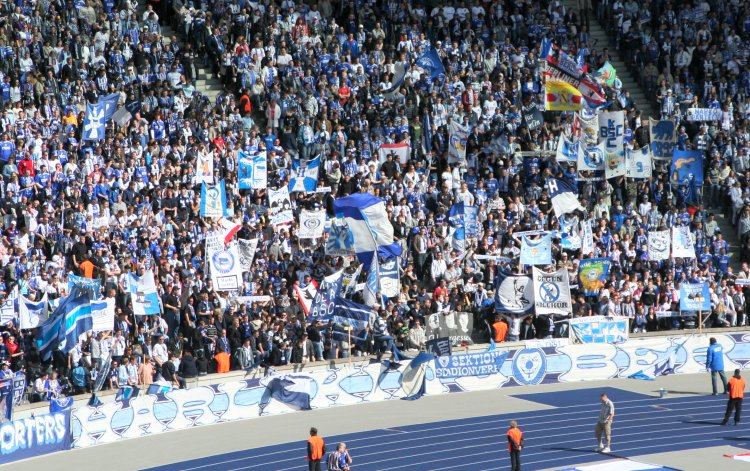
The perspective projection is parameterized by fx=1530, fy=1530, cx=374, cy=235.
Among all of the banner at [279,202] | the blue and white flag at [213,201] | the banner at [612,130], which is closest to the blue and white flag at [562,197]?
the banner at [612,130]

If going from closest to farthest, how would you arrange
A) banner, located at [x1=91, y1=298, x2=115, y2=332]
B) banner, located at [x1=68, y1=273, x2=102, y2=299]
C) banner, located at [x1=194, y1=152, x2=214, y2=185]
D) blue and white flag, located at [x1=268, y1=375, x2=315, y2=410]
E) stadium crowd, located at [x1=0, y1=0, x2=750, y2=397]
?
banner, located at [x1=91, y1=298, x2=115, y2=332] → banner, located at [x1=68, y1=273, x2=102, y2=299] → blue and white flag, located at [x1=268, y1=375, x2=315, y2=410] → stadium crowd, located at [x1=0, y1=0, x2=750, y2=397] → banner, located at [x1=194, y1=152, x2=214, y2=185]

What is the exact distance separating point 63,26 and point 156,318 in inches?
436

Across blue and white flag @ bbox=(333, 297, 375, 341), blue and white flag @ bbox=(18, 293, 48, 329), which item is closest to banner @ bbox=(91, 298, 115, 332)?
blue and white flag @ bbox=(18, 293, 48, 329)

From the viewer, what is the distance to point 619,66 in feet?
168

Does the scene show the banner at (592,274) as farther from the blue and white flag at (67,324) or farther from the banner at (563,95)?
the blue and white flag at (67,324)

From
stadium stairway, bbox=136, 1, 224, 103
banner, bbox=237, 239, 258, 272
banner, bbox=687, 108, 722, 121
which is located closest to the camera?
banner, bbox=237, 239, 258, 272

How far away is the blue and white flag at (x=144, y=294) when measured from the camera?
34.9 meters

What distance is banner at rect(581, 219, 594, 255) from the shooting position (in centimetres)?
4062

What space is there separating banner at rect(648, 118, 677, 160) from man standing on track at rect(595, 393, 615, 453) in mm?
15248

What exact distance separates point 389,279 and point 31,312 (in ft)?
28.4

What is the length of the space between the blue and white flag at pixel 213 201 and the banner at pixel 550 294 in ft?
26.2

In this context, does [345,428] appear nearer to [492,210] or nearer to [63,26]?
[492,210]

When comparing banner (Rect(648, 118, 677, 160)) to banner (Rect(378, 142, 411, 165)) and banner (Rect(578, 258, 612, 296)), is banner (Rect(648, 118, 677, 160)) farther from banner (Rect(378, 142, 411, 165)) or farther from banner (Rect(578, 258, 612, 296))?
banner (Rect(378, 142, 411, 165))

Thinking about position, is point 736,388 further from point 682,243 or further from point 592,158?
point 592,158
